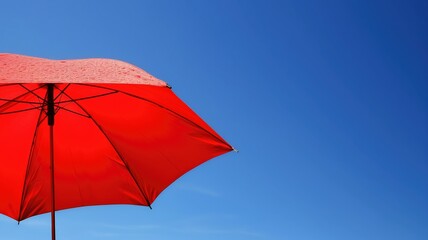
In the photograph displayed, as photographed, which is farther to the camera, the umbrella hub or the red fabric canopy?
the red fabric canopy

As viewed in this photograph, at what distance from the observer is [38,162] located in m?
6.80

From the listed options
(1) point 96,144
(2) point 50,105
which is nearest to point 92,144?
(1) point 96,144

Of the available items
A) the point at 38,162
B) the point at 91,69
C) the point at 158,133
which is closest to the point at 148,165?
the point at 158,133

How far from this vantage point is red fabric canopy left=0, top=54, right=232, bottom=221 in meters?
6.34

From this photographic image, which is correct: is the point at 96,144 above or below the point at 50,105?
below

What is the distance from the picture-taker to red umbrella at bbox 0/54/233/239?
20.8 feet

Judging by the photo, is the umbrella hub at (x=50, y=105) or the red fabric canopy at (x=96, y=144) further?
the red fabric canopy at (x=96, y=144)

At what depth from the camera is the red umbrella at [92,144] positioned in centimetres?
633

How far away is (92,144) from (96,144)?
0.05 m

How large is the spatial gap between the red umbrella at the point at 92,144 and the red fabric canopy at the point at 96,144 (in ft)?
0.04

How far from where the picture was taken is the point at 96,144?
6.70 m

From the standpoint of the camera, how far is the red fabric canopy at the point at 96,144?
20.8 ft

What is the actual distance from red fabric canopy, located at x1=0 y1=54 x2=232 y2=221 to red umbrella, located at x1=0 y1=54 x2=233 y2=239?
0.01 m

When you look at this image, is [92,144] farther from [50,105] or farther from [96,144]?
[50,105]
